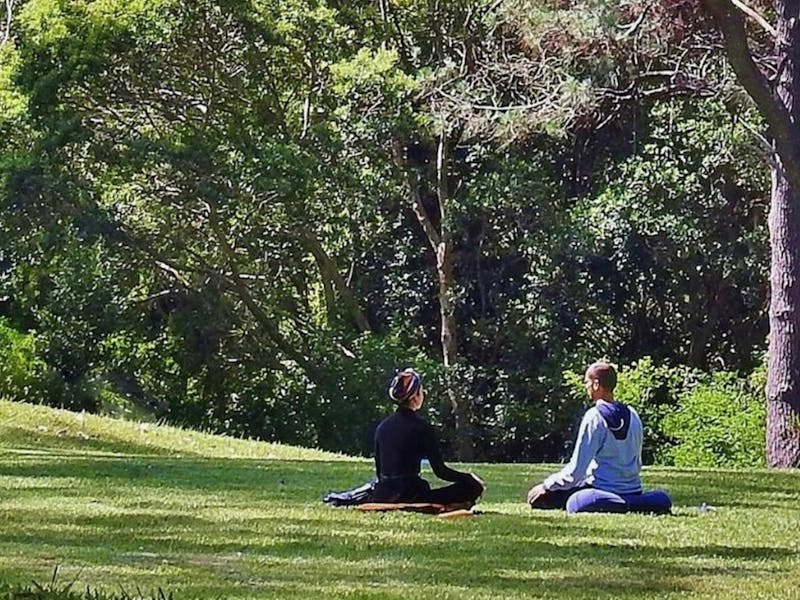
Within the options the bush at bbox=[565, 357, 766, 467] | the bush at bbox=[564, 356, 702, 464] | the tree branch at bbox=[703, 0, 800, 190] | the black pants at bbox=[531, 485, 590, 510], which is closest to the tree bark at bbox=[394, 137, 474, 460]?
the bush at bbox=[565, 357, 766, 467]

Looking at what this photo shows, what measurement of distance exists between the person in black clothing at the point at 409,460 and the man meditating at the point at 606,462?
0.69 meters

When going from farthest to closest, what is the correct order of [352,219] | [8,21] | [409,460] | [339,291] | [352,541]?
[339,291] → [352,219] → [8,21] → [409,460] → [352,541]

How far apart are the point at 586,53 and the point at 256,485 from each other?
1232 centimetres

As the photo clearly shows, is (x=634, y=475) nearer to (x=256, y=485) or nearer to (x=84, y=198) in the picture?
(x=256, y=485)

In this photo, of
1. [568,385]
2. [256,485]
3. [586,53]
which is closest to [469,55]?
[586,53]

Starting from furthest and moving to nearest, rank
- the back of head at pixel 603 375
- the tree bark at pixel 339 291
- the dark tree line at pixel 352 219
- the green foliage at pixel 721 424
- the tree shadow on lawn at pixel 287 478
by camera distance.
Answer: the tree bark at pixel 339 291, the dark tree line at pixel 352 219, the green foliage at pixel 721 424, the tree shadow on lawn at pixel 287 478, the back of head at pixel 603 375

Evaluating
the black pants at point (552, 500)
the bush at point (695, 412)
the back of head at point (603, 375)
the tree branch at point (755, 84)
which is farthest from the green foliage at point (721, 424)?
the tree branch at point (755, 84)

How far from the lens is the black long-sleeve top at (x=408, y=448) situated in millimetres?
9297

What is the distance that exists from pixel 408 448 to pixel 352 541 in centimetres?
142

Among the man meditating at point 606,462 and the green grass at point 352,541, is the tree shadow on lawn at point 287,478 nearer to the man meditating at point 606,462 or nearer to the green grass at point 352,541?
the green grass at point 352,541

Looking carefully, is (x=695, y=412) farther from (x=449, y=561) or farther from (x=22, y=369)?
(x=449, y=561)

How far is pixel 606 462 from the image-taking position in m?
9.58

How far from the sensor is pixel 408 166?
1065 inches

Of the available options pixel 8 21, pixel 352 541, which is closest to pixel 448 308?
pixel 8 21
